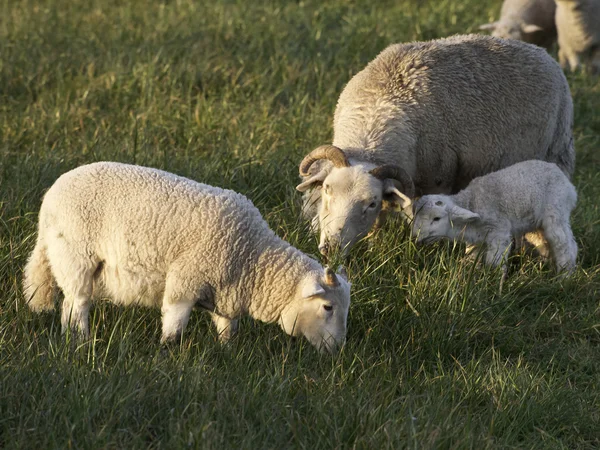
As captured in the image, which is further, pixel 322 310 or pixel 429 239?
pixel 429 239

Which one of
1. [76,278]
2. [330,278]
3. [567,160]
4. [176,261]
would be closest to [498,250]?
[330,278]

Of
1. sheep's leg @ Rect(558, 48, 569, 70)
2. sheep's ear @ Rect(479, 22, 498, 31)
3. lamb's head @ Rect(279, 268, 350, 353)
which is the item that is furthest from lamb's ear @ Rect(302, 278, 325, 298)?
sheep's leg @ Rect(558, 48, 569, 70)

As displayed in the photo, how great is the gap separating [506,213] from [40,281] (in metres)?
2.79

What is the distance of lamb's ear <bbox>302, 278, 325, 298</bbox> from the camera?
4.61m

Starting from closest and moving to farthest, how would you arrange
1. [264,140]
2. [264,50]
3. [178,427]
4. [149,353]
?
[178,427] < [149,353] < [264,140] < [264,50]

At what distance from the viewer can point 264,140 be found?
750 cm

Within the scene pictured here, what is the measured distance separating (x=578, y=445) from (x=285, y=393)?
1325 mm

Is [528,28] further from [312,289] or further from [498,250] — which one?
[312,289]

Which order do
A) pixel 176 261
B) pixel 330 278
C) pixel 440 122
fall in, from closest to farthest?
pixel 330 278
pixel 176 261
pixel 440 122

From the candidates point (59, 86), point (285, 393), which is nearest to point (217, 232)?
point (285, 393)

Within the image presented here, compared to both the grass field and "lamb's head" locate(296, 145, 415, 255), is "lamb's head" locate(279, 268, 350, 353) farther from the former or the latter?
"lamb's head" locate(296, 145, 415, 255)

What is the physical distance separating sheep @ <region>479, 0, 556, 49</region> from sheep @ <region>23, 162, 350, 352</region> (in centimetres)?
693

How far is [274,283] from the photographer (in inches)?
188

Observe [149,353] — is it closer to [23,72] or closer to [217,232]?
[217,232]
